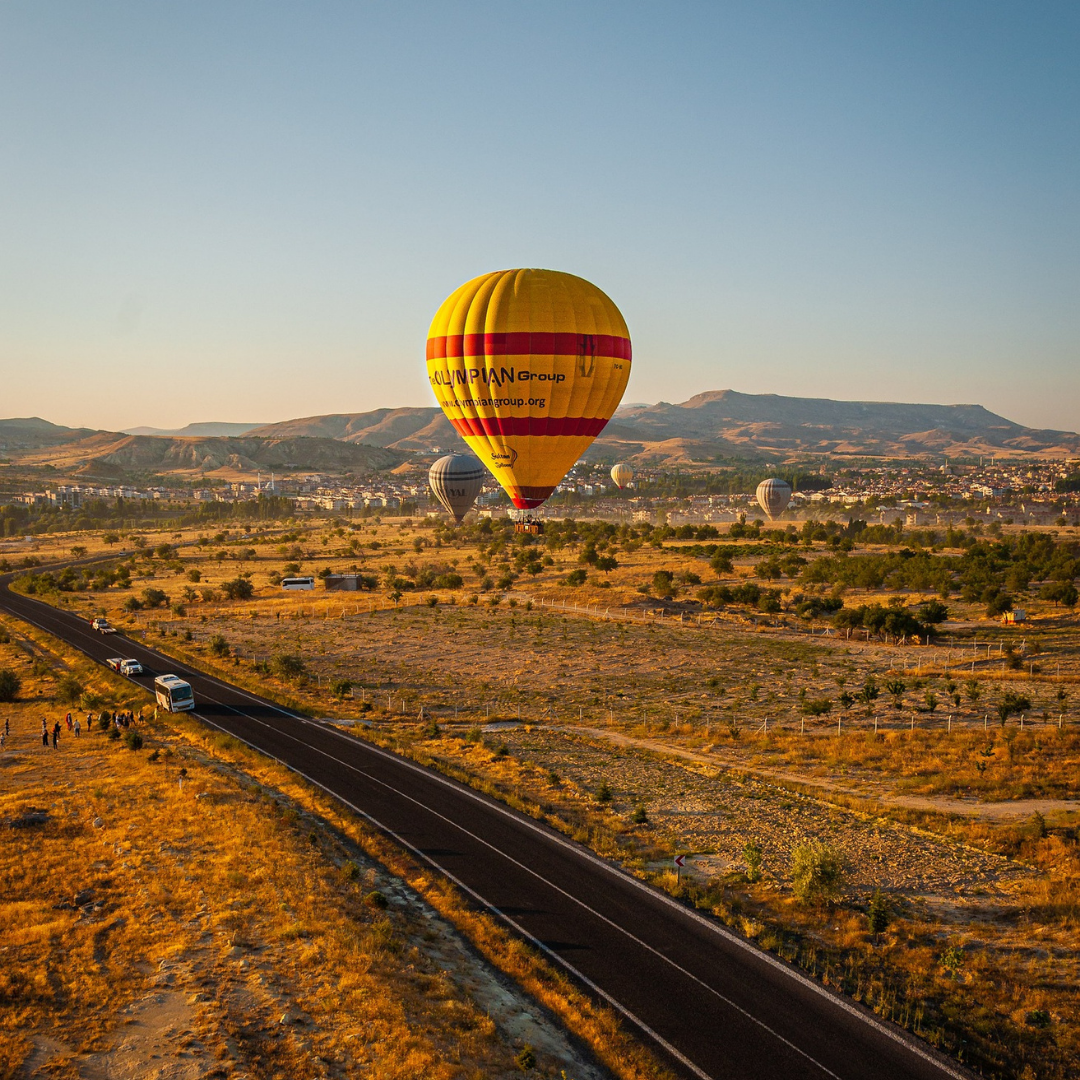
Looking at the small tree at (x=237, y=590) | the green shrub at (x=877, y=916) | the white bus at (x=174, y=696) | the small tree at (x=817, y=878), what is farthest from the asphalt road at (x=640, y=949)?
the small tree at (x=237, y=590)

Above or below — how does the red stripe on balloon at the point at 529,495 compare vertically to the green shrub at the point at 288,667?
above

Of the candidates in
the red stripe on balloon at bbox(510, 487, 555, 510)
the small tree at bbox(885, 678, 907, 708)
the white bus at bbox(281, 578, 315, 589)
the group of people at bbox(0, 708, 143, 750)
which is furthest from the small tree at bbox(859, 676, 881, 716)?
the white bus at bbox(281, 578, 315, 589)

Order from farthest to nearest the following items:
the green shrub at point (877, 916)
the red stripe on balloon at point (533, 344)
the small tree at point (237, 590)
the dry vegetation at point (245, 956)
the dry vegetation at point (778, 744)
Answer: the small tree at point (237, 590) < the red stripe on balloon at point (533, 344) < the green shrub at point (877, 916) < the dry vegetation at point (778, 744) < the dry vegetation at point (245, 956)

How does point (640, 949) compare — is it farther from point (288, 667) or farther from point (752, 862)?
point (288, 667)

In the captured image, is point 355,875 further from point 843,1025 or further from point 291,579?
point 291,579

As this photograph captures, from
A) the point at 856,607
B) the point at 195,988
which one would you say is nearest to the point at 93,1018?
the point at 195,988

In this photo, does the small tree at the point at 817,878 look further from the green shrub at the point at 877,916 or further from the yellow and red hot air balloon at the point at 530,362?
the yellow and red hot air balloon at the point at 530,362

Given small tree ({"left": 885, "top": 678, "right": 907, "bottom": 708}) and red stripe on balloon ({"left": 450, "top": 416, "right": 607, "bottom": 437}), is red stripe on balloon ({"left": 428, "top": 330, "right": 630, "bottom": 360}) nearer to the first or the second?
red stripe on balloon ({"left": 450, "top": 416, "right": 607, "bottom": 437})

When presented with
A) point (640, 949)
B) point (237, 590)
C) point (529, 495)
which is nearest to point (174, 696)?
point (529, 495)
